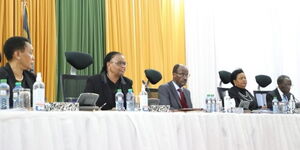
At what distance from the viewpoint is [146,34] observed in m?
6.00

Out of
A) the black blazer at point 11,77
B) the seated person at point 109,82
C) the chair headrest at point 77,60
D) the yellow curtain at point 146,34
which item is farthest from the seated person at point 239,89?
the black blazer at point 11,77

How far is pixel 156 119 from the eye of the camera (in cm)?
210

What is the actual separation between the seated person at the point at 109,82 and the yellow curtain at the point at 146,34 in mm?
1793

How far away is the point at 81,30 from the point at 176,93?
5.67 feet

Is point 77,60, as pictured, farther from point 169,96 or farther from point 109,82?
point 169,96

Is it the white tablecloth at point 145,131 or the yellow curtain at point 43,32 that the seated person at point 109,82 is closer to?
the white tablecloth at point 145,131

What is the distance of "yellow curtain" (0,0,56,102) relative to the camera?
457cm

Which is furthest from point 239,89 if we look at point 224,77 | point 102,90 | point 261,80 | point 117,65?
point 102,90

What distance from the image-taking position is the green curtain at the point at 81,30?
4996mm

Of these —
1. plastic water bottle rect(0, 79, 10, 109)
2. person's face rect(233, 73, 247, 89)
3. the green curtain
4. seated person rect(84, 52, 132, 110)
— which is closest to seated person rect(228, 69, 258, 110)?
person's face rect(233, 73, 247, 89)

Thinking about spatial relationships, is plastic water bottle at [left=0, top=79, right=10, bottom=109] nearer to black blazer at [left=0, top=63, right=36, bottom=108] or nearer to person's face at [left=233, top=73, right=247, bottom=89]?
black blazer at [left=0, top=63, right=36, bottom=108]

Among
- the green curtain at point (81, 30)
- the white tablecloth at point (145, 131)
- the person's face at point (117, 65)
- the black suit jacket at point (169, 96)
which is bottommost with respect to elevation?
the white tablecloth at point (145, 131)

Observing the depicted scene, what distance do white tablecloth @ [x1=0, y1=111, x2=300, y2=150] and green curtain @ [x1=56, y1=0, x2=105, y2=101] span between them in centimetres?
274

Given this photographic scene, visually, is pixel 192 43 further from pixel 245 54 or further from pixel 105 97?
pixel 105 97
